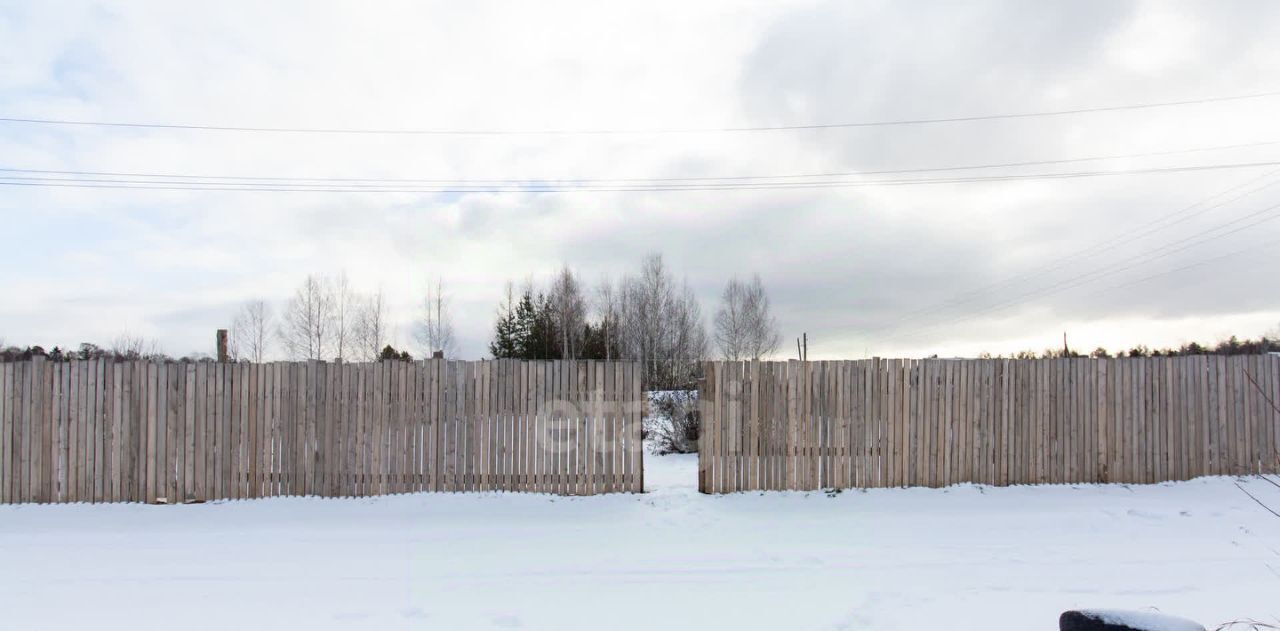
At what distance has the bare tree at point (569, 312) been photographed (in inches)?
1534

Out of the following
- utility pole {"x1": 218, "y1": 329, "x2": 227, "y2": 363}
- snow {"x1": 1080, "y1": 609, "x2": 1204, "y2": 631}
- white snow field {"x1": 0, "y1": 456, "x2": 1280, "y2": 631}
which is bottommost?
white snow field {"x1": 0, "y1": 456, "x2": 1280, "y2": 631}

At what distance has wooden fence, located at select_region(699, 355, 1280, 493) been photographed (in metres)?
9.49

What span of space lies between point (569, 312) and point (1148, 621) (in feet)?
123

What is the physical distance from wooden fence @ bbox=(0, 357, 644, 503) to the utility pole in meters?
0.38

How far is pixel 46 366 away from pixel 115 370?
0.87m

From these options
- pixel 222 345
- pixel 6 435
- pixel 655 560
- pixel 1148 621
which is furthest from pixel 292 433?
pixel 1148 621

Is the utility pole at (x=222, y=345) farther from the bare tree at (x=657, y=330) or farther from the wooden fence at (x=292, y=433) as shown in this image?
the bare tree at (x=657, y=330)

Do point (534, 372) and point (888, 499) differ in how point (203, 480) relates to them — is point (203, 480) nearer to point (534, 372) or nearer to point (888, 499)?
point (534, 372)

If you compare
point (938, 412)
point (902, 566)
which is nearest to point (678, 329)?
point (938, 412)

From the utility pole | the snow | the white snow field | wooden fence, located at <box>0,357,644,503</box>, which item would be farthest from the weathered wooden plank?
the snow

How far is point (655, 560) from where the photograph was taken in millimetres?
6965

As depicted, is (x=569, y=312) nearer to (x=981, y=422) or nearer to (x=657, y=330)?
(x=657, y=330)

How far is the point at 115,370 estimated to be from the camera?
9.35 meters

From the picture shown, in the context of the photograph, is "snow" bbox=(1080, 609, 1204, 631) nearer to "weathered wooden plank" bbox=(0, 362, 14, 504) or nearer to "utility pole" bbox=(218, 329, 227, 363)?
"utility pole" bbox=(218, 329, 227, 363)
